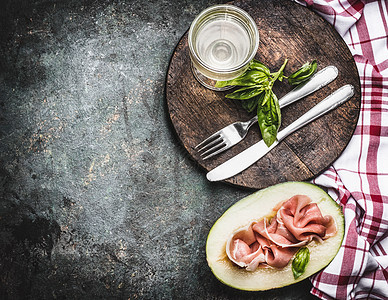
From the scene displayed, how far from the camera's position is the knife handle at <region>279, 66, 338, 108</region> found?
1.37 m

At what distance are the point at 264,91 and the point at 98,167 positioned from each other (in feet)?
2.57

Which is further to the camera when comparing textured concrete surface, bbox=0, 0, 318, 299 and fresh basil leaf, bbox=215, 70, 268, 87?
textured concrete surface, bbox=0, 0, 318, 299

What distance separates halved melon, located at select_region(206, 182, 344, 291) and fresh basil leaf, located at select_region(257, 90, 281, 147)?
0.21m

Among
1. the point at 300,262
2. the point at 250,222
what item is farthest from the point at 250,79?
the point at 300,262

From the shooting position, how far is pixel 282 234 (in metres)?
1.41

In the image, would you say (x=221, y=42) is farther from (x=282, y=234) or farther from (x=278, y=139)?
(x=282, y=234)

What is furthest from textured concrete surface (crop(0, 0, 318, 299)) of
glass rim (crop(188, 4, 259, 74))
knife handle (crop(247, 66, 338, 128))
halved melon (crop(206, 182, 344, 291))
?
knife handle (crop(247, 66, 338, 128))

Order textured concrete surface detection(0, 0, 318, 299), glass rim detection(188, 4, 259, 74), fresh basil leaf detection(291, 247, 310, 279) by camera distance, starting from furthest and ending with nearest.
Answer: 1. textured concrete surface detection(0, 0, 318, 299)
2. fresh basil leaf detection(291, 247, 310, 279)
3. glass rim detection(188, 4, 259, 74)

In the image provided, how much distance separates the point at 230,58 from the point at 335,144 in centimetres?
53

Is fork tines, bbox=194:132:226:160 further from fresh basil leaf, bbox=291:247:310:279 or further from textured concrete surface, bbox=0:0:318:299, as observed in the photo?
fresh basil leaf, bbox=291:247:310:279

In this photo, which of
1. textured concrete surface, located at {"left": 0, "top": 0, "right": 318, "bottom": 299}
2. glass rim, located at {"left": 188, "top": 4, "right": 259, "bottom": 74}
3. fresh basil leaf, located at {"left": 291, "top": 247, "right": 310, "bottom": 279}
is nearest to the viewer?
glass rim, located at {"left": 188, "top": 4, "right": 259, "bottom": 74}

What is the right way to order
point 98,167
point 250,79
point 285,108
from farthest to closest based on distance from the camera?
→ point 98,167 → point 285,108 → point 250,79

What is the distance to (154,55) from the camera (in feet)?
5.25

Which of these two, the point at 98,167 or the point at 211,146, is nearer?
the point at 211,146
